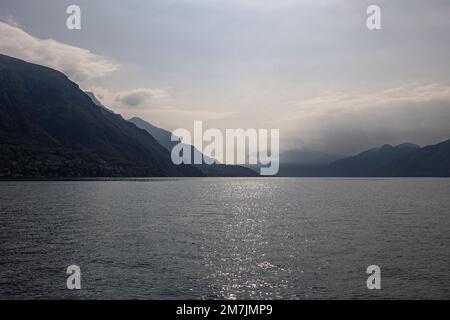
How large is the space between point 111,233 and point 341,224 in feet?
198

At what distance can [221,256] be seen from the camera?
65438 mm

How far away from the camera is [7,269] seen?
53.9 meters

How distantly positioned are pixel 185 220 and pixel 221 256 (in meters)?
50.4

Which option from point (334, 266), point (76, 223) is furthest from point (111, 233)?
point (334, 266)

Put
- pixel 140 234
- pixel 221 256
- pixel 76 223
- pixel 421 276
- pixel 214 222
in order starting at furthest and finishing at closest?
pixel 214 222, pixel 76 223, pixel 140 234, pixel 221 256, pixel 421 276

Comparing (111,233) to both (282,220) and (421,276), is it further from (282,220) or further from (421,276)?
(421,276)
